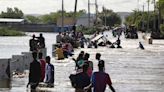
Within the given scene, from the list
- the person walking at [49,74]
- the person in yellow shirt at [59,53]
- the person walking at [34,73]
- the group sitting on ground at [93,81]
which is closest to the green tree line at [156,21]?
the person in yellow shirt at [59,53]

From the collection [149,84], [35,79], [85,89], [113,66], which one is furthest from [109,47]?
[85,89]

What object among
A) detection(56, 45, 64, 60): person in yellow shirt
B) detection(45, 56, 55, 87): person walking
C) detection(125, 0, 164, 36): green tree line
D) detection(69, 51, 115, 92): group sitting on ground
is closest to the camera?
detection(69, 51, 115, 92): group sitting on ground

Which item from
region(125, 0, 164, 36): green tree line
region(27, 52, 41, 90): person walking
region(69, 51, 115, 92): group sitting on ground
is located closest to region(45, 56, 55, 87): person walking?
region(27, 52, 41, 90): person walking

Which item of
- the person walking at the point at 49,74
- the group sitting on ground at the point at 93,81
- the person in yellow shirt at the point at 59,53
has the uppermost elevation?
the group sitting on ground at the point at 93,81

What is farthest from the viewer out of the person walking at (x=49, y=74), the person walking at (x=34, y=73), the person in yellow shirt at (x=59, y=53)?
the person in yellow shirt at (x=59, y=53)

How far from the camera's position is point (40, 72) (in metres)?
19.5

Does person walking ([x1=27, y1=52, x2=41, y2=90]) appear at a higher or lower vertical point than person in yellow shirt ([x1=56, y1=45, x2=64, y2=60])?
higher

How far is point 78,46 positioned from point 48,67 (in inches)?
1286

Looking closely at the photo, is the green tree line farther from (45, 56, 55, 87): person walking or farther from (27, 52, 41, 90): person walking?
(27, 52, 41, 90): person walking

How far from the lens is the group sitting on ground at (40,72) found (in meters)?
19.1

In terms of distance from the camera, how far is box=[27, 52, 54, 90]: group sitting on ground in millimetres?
19087

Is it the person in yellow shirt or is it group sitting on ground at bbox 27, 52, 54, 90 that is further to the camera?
the person in yellow shirt

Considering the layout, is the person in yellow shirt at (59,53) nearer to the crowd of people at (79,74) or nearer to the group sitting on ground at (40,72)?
the crowd of people at (79,74)

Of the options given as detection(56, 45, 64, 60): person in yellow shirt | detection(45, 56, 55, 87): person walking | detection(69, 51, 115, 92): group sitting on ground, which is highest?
detection(69, 51, 115, 92): group sitting on ground
